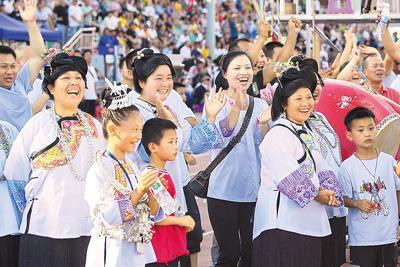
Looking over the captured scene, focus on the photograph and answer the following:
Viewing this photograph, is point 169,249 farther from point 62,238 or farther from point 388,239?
point 388,239

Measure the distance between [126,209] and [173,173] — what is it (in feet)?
3.60

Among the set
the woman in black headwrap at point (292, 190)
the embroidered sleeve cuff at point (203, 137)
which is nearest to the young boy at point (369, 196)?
the woman in black headwrap at point (292, 190)

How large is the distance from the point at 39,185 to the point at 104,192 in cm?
80

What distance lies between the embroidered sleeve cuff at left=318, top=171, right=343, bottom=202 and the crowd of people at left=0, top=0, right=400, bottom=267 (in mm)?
10

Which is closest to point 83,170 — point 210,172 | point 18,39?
point 210,172

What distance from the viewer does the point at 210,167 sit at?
7.25 meters

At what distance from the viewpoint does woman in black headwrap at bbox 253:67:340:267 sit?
6.51 meters

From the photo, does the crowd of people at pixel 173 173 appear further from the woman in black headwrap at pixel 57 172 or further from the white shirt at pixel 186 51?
the white shirt at pixel 186 51

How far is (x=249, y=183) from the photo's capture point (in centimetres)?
747

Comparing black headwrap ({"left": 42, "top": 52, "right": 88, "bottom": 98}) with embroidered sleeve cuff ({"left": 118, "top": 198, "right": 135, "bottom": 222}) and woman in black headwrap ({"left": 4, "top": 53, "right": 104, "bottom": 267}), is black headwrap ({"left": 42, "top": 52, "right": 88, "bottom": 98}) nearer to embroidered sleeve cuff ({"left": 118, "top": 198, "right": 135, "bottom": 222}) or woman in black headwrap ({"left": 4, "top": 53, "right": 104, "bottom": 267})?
woman in black headwrap ({"left": 4, "top": 53, "right": 104, "bottom": 267})

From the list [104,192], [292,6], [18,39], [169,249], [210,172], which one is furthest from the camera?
[18,39]

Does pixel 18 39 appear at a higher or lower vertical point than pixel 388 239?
higher

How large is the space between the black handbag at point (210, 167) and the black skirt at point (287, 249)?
65cm

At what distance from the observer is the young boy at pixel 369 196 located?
7.30 metres
